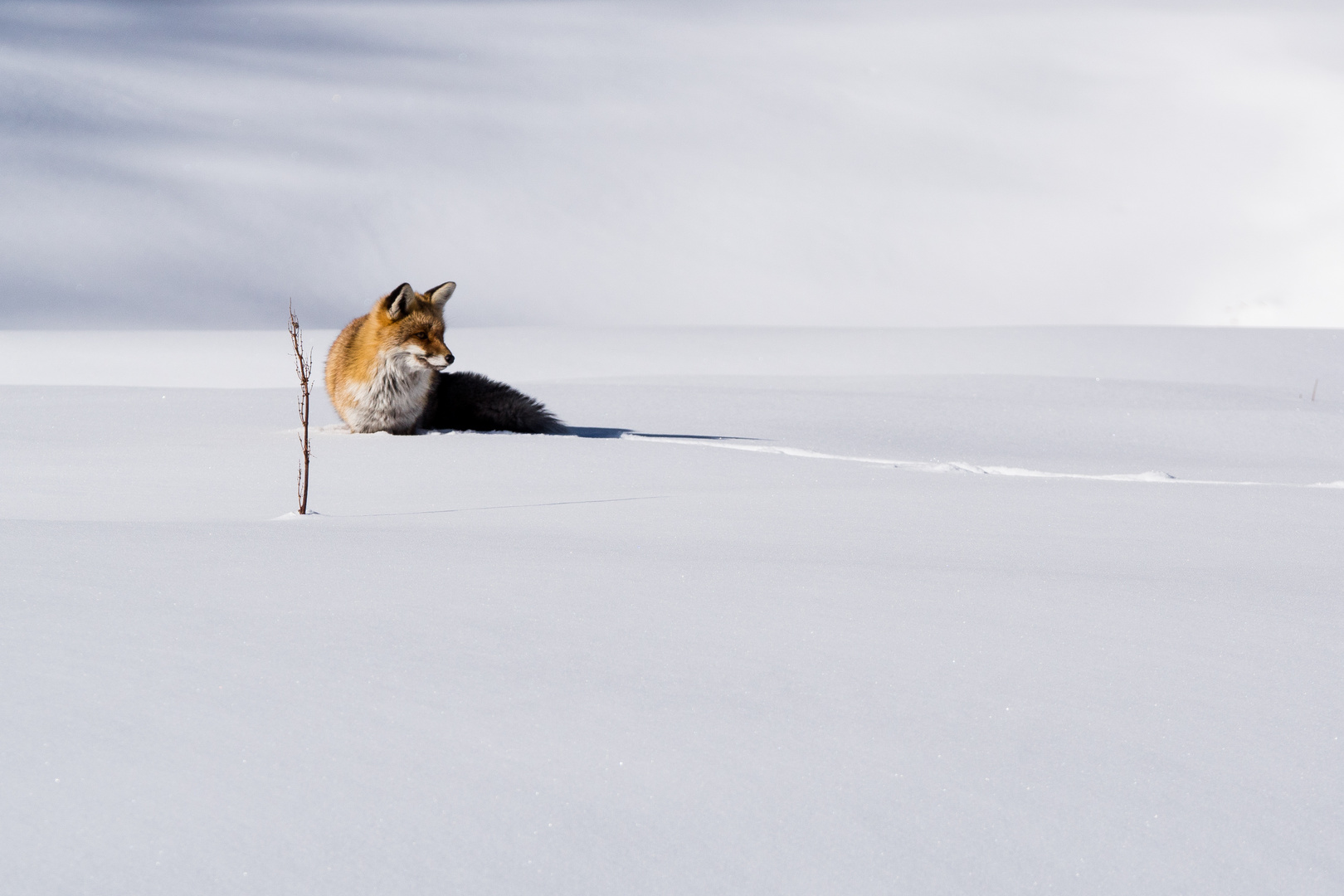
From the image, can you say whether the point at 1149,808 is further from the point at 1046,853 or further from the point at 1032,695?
the point at 1032,695

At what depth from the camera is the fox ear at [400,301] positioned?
688 centimetres

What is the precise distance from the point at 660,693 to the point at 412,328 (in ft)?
17.8

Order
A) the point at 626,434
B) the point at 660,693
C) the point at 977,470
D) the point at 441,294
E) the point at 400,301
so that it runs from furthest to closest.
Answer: the point at 626,434 < the point at 441,294 < the point at 400,301 < the point at 977,470 < the point at 660,693

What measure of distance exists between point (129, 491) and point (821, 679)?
3.33 metres

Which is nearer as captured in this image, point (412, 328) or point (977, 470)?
point (977, 470)

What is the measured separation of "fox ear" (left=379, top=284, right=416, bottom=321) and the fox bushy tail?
66cm

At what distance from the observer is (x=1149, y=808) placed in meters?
1.54

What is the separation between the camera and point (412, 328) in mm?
6965

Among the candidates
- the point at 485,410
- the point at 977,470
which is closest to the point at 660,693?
A: the point at 977,470

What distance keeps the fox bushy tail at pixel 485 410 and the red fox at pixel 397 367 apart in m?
0.01

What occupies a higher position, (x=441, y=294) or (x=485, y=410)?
(x=441, y=294)

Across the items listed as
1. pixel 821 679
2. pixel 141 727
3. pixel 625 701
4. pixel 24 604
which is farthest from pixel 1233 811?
pixel 24 604

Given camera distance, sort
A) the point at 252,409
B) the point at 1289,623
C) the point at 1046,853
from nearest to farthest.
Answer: the point at 1046,853, the point at 1289,623, the point at 252,409

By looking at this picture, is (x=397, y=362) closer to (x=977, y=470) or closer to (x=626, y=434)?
(x=626, y=434)
